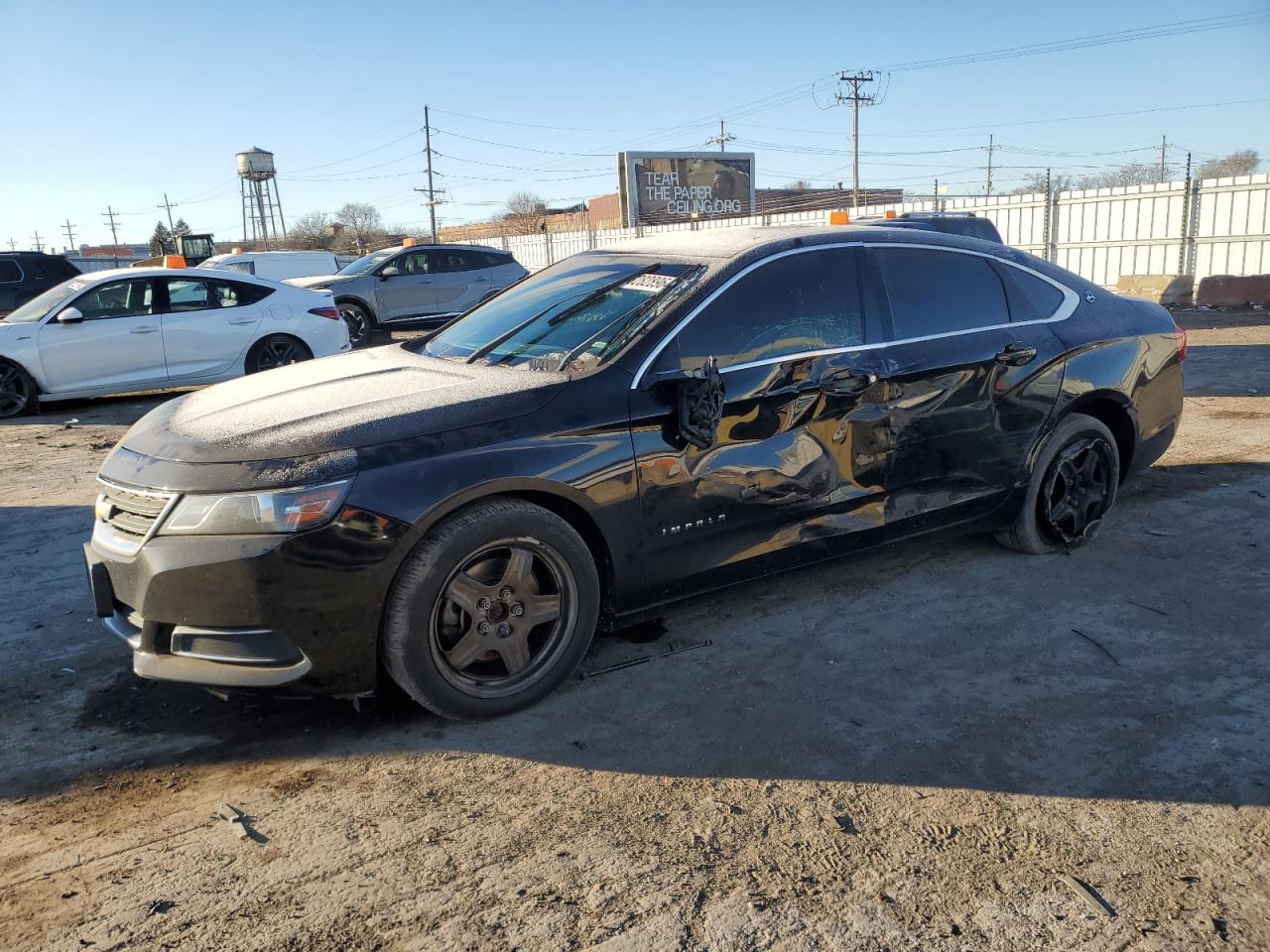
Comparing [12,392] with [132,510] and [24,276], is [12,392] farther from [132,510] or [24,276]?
[132,510]

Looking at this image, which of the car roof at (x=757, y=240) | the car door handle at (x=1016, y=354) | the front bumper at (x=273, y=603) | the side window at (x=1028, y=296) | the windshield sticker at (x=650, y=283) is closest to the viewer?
the front bumper at (x=273, y=603)

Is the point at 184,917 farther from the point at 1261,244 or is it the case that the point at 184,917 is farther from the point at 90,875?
the point at 1261,244

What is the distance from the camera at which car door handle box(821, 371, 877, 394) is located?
4180mm

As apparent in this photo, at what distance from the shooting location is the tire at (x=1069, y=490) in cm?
503

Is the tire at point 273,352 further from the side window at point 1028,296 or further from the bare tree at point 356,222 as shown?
the bare tree at point 356,222

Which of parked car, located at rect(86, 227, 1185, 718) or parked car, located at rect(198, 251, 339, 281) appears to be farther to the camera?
parked car, located at rect(198, 251, 339, 281)

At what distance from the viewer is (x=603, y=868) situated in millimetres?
2709

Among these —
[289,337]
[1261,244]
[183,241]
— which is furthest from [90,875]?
[183,241]

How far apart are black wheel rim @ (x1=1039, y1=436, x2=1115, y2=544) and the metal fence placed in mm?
14609

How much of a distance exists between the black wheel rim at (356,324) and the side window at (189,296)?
6.40 metres

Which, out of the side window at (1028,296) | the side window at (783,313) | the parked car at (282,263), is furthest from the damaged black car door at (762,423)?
the parked car at (282,263)

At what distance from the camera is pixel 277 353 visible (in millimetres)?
11391

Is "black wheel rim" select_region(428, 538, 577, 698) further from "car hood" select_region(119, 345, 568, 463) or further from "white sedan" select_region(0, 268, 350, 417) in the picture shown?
"white sedan" select_region(0, 268, 350, 417)

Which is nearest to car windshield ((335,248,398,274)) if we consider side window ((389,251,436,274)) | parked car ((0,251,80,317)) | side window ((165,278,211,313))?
side window ((389,251,436,274))
